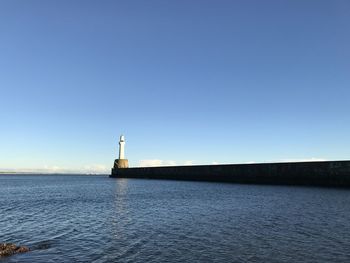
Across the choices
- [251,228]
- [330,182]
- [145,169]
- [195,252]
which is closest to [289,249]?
[195,252]

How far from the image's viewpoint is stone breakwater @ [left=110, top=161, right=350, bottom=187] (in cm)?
4812

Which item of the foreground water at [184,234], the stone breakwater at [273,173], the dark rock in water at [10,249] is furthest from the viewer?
the stone breakwater at [273,173]

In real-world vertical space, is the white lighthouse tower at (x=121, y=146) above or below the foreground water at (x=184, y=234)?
above

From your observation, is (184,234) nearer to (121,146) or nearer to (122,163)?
(121,146)

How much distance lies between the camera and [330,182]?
160 ft

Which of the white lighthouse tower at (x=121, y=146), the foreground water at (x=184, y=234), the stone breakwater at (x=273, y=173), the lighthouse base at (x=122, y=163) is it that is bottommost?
the foreground water at (x=184, y=234)

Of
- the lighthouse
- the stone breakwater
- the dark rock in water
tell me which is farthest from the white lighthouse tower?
the dark rock in water

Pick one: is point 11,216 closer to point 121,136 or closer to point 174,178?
point 174,178

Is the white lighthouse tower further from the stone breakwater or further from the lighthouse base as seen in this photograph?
the stone breakwater

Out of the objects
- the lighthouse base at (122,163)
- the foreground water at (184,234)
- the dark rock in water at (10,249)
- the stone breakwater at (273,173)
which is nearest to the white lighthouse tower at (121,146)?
the lighthouse base at (122,163)

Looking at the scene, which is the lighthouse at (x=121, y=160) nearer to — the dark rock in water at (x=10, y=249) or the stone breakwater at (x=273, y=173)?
the stone breakwater at (x=273, y=173)

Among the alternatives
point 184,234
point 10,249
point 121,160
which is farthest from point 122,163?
point 10,249

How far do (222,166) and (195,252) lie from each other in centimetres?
6128

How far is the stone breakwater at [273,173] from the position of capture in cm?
4812
